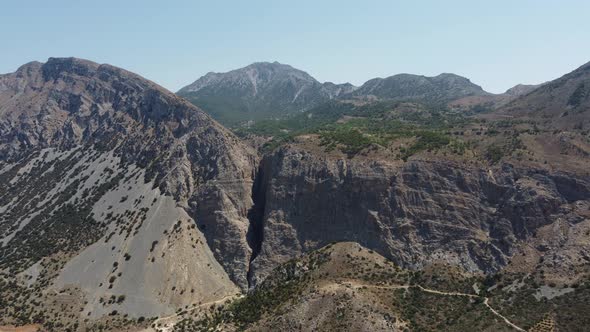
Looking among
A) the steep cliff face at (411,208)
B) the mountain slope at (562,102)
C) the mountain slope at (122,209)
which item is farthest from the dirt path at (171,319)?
the mountain slope at (562,102)

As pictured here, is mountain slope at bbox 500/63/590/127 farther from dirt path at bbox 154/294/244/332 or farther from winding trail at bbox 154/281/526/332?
dirt path at bbox 154/294/244/332

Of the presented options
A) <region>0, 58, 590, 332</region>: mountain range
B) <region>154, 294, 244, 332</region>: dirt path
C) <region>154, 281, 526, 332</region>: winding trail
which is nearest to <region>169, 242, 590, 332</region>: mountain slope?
<region>154, 281, 526, 332</region>: winding trail

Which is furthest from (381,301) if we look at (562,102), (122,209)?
(562,102)

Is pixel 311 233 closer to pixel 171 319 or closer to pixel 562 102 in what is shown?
pixel 171 319

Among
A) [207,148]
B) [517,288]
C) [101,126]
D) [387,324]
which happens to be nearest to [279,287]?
[387,324]

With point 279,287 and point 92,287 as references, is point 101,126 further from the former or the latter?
point 279,287

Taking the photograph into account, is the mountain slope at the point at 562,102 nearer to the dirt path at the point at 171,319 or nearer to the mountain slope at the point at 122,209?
the mountain slope at the point at 122,209

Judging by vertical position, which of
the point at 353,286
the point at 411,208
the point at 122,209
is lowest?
the point at 353,286
